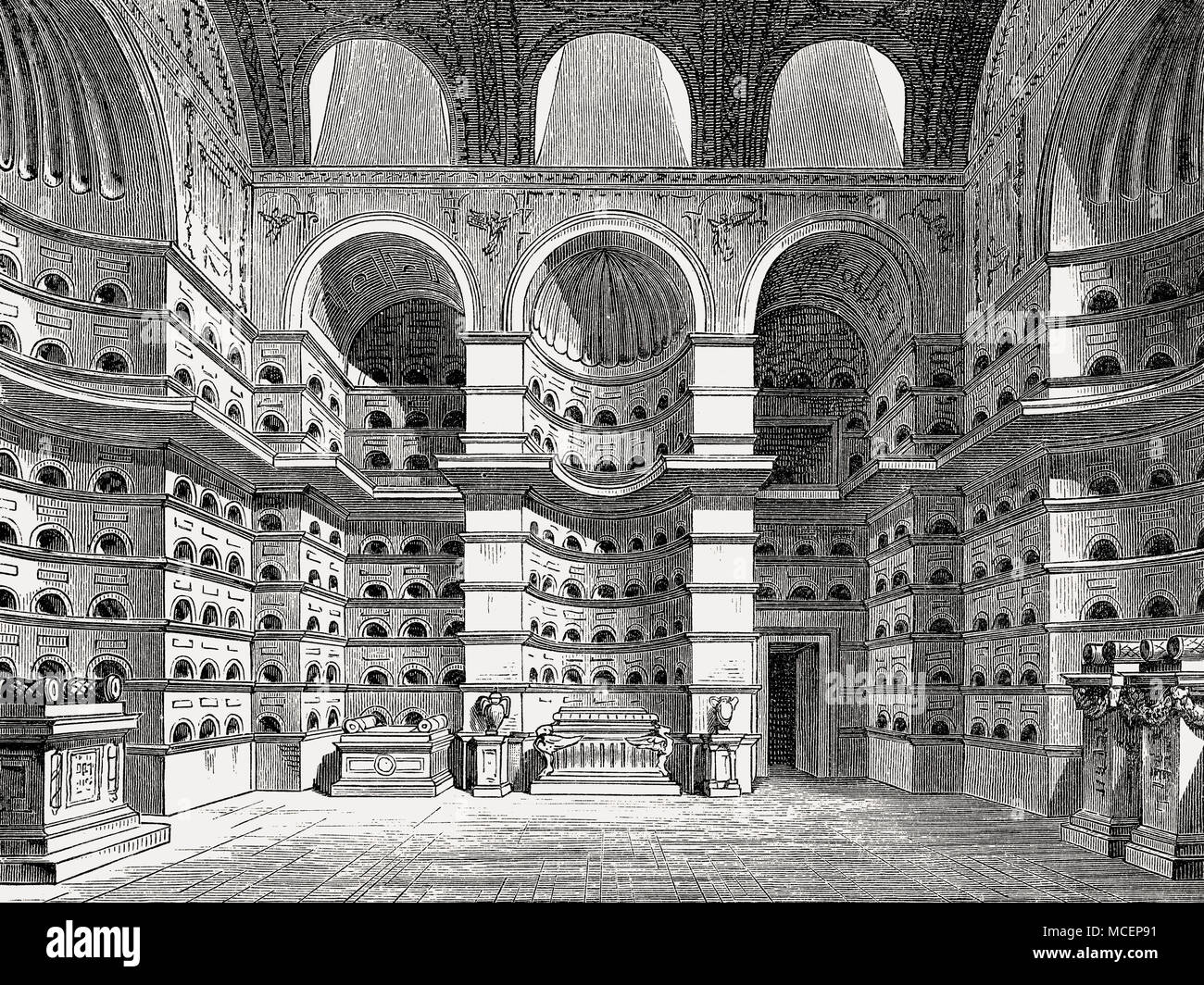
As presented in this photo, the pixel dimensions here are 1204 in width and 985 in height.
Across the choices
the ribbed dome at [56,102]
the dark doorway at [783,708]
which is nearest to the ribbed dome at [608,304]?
the dark doorway at [783,708]

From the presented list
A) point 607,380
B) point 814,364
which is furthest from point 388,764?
point 814,364

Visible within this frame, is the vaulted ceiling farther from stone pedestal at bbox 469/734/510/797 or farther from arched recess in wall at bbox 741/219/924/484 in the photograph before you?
stone pedestal at bbox 469/734/510/797

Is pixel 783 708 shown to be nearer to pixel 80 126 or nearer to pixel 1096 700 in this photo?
pixel 1096 700

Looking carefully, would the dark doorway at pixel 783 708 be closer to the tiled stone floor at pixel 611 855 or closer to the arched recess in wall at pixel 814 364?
the arched recess in wall at pixel 814 364

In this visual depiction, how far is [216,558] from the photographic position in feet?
56.0

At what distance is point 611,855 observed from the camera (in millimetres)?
11320

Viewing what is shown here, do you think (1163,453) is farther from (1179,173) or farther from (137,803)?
(137,803)

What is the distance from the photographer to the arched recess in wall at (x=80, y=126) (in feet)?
45.1

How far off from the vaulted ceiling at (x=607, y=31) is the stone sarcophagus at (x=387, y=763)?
9.41 metres

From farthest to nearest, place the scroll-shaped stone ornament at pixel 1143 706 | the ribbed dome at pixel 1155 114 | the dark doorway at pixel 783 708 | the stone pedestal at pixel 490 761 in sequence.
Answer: the dark doorway at pixel 783 708 → the stone pedestal at pixel 490 761 → the ribbed dome at pixel 1155 114 → the scroll-shaped stone ornament at pixel 1143 706

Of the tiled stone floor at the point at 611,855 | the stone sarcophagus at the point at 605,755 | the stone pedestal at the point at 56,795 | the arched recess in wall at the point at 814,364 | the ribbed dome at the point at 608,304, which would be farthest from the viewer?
the arched recess in wall at the point at 814,364

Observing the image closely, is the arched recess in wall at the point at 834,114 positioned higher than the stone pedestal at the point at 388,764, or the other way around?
the arched recess in wall at the point at 834,114
